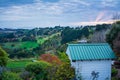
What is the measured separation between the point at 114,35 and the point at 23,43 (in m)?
29.7

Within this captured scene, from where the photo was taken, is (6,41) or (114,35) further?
(6,41)

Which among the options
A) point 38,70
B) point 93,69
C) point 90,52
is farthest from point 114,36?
point 38,70

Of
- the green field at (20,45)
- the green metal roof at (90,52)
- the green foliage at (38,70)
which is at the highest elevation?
the green metal roof at (90,52)

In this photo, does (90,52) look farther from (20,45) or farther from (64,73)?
(20,45)

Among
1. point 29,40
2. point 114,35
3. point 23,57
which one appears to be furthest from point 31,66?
point 29,40

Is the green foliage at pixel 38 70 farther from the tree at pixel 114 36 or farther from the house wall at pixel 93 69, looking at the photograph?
the tree at pixel 114 36

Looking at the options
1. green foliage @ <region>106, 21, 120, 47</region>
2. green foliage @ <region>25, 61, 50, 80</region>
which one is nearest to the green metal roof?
green foliage @ <region>25, 61, 50, 80</region>

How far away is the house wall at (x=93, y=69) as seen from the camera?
13.4 m

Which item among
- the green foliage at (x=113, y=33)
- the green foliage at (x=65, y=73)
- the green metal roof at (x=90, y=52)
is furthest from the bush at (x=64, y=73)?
the green foliage at (x=113, y=33)

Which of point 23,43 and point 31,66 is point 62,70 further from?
point 23,43

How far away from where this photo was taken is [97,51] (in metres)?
13.8

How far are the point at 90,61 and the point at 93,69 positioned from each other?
1.61 feet

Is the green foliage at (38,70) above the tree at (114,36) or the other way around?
the other way around

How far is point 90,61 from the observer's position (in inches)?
527
